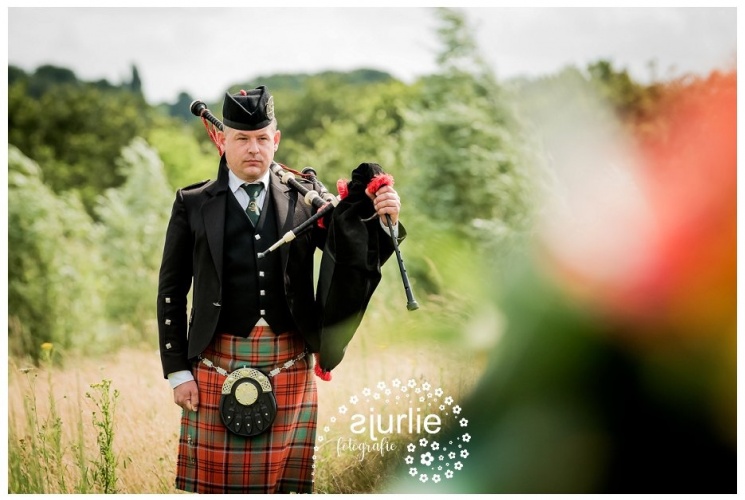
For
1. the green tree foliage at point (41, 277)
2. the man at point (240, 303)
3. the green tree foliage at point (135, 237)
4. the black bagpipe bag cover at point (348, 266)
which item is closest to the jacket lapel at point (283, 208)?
the man at point (240, 303)

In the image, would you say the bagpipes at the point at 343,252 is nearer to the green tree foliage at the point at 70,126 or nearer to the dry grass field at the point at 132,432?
the dry grass field at the point at 132,432

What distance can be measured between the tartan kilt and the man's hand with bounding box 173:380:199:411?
0.11ft

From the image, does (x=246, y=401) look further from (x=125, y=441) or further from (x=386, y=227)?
(x=125, y=441)

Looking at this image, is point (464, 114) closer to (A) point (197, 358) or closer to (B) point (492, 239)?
(B) point (492, 239)

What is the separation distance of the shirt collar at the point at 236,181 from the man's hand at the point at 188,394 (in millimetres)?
682

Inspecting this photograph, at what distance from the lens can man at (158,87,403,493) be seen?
2.83 m

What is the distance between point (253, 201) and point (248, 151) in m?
0.17

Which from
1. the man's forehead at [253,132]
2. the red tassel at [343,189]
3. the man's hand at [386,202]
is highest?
the man's forehead at [253,132]

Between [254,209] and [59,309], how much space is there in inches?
213

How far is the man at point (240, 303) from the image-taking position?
2834 millimetres

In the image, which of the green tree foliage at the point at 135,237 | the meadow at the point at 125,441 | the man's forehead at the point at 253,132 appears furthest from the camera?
the green tree foliage at the point at 135,237

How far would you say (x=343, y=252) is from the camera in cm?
280

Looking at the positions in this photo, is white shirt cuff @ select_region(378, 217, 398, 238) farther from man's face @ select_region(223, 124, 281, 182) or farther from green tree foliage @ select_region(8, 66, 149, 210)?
green tree foliage @ select_region(8, 66, 149, 210)

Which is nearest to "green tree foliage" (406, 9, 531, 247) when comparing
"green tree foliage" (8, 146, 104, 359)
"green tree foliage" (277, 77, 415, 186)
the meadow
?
"green tree foliage" (277, 77, 415, 186)
